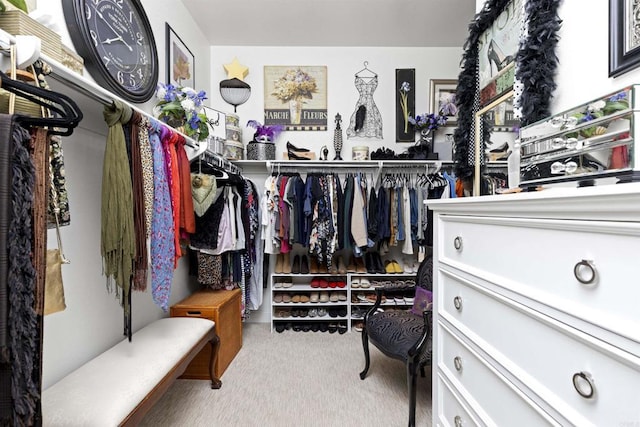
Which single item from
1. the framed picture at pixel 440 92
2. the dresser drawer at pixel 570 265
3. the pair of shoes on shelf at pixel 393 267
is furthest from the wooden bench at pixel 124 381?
the framed picture at pixel 440 92

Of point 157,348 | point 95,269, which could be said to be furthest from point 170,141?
point 157,348

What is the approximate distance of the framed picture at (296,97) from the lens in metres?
2.84

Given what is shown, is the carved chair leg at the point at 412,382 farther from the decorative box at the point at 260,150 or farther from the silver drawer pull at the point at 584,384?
the decorative box at the point at 260,150

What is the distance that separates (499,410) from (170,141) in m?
1.75

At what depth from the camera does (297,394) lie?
1743mm

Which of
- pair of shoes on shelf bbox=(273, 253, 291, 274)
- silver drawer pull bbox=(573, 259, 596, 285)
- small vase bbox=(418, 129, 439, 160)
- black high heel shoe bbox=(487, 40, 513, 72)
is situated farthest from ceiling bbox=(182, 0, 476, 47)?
silver drawer pull bbox=(573, 259, 596, 285)

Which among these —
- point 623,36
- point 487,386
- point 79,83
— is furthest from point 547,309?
point 79,83

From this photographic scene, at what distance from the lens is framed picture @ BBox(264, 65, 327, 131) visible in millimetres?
2840

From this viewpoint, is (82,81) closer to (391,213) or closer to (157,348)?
(157,348)

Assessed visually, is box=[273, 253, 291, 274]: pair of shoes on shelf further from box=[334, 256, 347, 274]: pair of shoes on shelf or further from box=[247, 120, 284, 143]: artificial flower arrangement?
box=[247, 120, 284, 143]: artificial flower arrangement

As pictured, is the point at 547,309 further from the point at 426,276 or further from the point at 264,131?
the point at 264,131

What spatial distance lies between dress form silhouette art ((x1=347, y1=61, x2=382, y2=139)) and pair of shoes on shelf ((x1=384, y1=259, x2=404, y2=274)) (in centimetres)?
132

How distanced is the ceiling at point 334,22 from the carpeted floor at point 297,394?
2.87 meters

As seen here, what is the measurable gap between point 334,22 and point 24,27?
227cm
